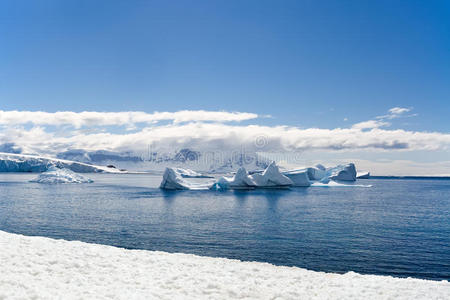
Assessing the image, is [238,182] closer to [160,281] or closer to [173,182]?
[173,182]

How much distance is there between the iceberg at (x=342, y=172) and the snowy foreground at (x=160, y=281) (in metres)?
99.3

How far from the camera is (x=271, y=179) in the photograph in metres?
75.2

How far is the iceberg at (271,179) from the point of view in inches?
2926

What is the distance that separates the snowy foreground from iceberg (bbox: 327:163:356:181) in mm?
99303

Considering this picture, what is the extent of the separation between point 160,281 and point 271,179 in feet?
215

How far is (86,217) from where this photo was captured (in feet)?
112

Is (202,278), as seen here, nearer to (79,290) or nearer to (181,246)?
(79,290)

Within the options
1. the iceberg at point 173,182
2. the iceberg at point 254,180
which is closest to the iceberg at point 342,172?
the iceberg at point 254,180

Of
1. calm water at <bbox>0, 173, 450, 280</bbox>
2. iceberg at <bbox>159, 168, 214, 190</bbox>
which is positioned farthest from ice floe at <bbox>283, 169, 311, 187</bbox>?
calm water at <bbox>0, 173, 450, 280</bbox>

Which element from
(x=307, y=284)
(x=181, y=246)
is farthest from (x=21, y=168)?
(x=307, y=284)

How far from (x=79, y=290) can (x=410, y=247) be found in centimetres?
2088

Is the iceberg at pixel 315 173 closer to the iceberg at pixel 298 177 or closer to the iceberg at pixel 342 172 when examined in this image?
the iceberg at pixel 342 172

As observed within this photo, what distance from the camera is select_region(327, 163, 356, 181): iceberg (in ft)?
354

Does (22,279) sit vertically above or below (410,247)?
above
